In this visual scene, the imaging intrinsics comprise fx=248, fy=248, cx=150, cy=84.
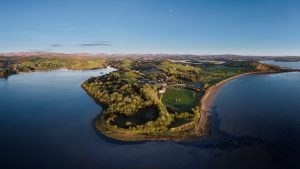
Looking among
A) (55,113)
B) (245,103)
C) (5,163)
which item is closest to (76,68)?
(55,113)

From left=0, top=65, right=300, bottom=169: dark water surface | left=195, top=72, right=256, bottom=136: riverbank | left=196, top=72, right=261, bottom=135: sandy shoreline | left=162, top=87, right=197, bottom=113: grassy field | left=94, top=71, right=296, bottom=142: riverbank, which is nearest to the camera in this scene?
left=0, top=65, right=300, bottom=169: dark water surface

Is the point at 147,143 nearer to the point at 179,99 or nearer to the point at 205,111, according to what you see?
the point at 205,111

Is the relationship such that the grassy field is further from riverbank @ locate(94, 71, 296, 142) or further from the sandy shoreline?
riverbank @ locate(94, 71, 296, 142)

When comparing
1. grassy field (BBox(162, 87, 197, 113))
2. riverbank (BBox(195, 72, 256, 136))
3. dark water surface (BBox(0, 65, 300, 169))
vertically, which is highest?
grassy field (BBox(162, 87, 197, 113))

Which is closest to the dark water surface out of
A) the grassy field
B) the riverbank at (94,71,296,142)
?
the riverbank at (94,71,296,142)

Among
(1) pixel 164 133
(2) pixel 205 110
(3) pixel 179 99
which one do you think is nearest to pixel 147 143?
(1) pixel 164 133

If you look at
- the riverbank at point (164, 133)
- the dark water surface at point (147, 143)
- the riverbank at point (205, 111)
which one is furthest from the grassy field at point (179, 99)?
the dark water surface at point (147, 143)
